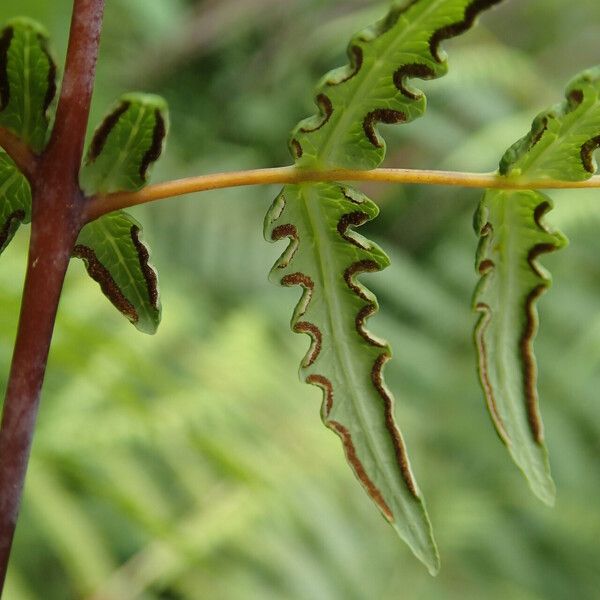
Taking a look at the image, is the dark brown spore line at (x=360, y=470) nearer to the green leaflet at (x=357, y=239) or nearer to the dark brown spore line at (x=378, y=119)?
the green leaflet at (x=357, y=239)

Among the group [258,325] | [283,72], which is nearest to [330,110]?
[258,325]

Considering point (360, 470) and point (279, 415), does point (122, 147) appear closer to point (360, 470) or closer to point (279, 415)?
point (360, 470)

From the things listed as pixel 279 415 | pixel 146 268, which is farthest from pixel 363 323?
pixel 279 415

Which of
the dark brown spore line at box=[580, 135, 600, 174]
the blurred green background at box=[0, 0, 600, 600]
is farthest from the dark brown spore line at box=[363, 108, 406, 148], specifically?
the blurred green background at box=[0, 0, 600, 600]

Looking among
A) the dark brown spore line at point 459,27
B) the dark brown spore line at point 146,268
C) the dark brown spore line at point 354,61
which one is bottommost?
the dark brown spore line at point 146,268

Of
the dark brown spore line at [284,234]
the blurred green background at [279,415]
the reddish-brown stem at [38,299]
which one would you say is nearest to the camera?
the reddish-brown stem at [38,299]

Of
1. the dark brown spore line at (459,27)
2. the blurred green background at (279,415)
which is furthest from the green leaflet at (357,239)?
the blurred green background at (279,415)

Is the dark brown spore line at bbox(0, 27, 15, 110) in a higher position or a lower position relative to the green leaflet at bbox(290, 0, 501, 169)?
lower

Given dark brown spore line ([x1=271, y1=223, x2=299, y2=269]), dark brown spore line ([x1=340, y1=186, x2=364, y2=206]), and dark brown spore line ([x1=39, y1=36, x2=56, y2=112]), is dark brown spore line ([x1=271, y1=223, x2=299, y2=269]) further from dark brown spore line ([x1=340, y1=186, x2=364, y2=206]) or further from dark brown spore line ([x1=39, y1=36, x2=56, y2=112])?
dark brown spore line ([x1=39, y1=36, x2=56, y2=112])
